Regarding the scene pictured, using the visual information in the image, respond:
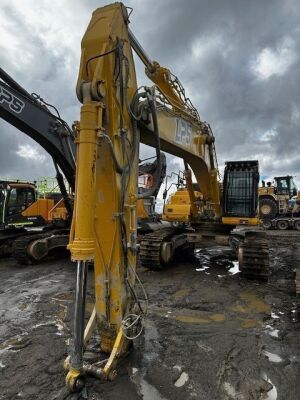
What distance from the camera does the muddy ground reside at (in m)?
3.29

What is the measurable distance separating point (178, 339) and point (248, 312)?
159 centimetres

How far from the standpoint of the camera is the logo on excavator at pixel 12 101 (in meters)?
7.42

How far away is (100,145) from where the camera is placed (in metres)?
3.46

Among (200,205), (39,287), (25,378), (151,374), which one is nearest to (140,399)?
(151,374)

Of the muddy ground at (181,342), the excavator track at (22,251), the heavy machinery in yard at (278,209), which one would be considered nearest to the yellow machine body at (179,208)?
the muddy ground at (181,342)

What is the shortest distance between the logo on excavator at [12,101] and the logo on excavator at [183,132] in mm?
3951

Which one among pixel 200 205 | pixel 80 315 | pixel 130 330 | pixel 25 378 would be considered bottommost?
pixel 25 378

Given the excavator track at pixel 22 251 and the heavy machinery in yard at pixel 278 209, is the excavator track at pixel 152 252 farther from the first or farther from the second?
the heavy machinery in yard at pixel 278 209

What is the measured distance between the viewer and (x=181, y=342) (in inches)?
170

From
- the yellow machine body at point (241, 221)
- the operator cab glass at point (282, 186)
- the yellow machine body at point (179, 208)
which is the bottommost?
the yellow machine body at point (241, 221)

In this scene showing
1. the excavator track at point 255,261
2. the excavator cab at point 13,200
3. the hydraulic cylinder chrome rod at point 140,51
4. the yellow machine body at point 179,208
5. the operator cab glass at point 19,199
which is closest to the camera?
the hydraulic cylinder chrome rod at point 140,51

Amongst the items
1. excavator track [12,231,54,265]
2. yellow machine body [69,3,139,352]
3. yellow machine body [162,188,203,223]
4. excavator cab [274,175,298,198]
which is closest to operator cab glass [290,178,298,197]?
excavator cab [274,175,298,198]

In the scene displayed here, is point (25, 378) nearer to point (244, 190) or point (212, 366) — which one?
point (212, 366)

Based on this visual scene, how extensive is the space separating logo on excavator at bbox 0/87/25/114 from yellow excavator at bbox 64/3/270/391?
4.49m
